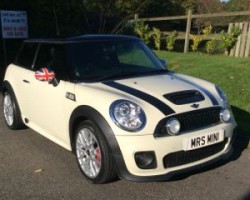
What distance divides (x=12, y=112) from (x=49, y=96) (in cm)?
157

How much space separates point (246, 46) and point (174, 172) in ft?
28.2

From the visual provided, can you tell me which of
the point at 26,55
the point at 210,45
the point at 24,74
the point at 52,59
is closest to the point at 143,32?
the point at 210,45

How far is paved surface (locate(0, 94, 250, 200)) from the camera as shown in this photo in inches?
159

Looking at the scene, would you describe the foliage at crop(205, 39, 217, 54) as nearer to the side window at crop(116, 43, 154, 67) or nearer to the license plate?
the side window at crop(116, 43, 154, 67)

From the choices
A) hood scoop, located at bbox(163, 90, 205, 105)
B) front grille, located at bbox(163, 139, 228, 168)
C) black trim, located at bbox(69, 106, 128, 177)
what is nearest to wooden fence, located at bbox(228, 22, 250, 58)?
hood scoop, located at bbox(163, 90, 205, 105)

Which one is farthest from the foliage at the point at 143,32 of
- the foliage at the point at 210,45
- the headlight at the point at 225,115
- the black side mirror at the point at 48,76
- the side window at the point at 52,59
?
the headlight at the point at 225,115

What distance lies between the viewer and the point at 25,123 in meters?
5.97

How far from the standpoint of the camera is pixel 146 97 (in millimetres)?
4113

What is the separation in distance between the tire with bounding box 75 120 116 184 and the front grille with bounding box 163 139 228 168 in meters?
0.56

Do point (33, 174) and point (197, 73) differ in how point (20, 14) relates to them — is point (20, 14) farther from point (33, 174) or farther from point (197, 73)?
point (33, 174)

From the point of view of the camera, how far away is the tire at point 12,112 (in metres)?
6.14

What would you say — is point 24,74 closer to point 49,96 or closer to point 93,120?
point 49,96

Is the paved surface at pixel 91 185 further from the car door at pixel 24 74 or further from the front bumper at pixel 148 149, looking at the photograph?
the car door at pixel 24 74

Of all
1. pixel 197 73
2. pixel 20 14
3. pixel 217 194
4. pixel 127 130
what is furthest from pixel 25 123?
pixel 20 14
